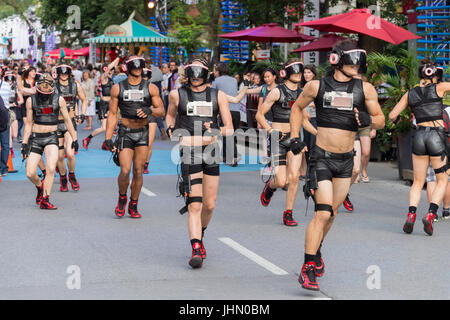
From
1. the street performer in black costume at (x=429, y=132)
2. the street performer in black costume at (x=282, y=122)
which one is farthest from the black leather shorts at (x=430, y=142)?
the street performer in black costume at (x=282, y=122)

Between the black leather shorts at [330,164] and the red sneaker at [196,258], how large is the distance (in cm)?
141

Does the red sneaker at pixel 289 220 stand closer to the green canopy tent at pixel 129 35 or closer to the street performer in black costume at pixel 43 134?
the street performer in black costume at pixel 43 134

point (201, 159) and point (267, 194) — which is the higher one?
point (201, 159)

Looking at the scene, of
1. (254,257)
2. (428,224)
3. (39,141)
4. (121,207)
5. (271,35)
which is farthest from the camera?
(271,35)

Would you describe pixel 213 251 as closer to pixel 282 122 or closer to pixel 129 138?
pixel 129 138

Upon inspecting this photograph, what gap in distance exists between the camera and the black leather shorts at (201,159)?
7969mm

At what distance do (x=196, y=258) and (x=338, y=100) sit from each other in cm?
197

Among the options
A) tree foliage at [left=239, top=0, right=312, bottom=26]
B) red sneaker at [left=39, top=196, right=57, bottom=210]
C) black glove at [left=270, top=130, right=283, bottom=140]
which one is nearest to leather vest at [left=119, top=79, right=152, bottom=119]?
black glove at [left=270, top=130, right=283, bottom=140]

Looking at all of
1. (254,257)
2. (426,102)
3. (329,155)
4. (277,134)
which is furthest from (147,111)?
(329,155)

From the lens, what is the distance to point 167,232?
9734mm

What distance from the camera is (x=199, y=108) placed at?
8.08 m

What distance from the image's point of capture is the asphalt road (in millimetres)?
6840
